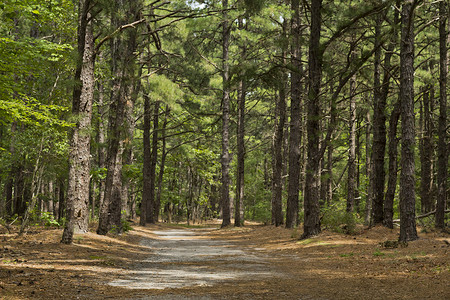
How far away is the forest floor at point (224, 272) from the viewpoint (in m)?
6.45

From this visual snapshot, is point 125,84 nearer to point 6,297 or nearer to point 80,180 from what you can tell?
point 80,180

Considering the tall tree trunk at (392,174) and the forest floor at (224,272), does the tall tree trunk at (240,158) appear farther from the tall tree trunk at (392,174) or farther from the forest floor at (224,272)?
the forest floor at (224,272)

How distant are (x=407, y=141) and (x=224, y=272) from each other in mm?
6733

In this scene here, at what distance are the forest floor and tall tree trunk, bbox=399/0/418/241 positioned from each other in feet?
2.01

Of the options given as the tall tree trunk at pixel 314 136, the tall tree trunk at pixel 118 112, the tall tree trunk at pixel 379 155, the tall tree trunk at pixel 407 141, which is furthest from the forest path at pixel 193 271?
the tall tree trunk at pixel 379 155

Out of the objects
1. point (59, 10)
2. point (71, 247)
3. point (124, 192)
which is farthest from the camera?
point (124, 192)

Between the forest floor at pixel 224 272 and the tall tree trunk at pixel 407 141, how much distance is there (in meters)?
0.61

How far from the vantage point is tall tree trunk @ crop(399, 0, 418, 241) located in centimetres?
1191

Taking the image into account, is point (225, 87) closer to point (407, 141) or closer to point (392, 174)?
point (407, 141)

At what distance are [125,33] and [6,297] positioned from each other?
12446 mm

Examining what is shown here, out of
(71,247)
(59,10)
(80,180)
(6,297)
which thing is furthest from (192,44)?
(6,297)

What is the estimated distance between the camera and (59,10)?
1812 cm

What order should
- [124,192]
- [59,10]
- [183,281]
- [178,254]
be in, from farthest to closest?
[124,192] < [59,10] < [178,254] < [183,281]

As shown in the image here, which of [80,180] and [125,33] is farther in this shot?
[125,33]
